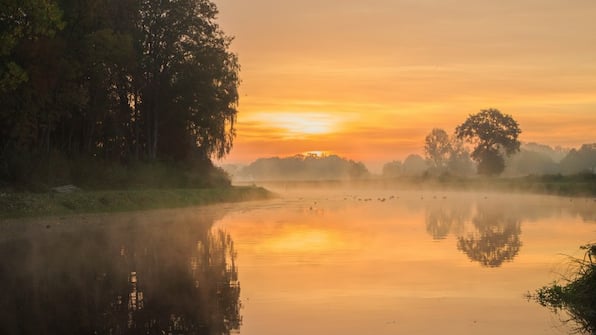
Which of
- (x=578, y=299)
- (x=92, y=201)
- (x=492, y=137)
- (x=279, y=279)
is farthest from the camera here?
(x=492, y=137)

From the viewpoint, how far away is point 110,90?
2243 inches

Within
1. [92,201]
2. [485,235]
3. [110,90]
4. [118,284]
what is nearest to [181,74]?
[110,90]

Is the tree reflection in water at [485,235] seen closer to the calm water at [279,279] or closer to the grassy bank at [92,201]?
the calm water at [279,279]

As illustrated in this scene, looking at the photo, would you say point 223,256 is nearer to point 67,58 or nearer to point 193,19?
point 67,58

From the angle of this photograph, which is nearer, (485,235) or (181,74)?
(485,235)

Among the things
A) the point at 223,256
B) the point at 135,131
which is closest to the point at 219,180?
the point at 135,131

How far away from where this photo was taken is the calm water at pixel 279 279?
1127 cm

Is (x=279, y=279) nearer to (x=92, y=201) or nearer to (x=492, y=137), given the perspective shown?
(x=92, y=201)

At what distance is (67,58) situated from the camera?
44.8m

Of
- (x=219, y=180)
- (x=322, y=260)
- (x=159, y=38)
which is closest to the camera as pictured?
(x=322, y=260)

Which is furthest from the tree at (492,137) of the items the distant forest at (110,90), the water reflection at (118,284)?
the water reflection at (118,284)

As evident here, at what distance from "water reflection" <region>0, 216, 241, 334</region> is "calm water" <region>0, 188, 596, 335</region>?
4cm

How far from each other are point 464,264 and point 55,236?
17417 millimetres

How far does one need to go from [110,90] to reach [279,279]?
45105 millimetres
